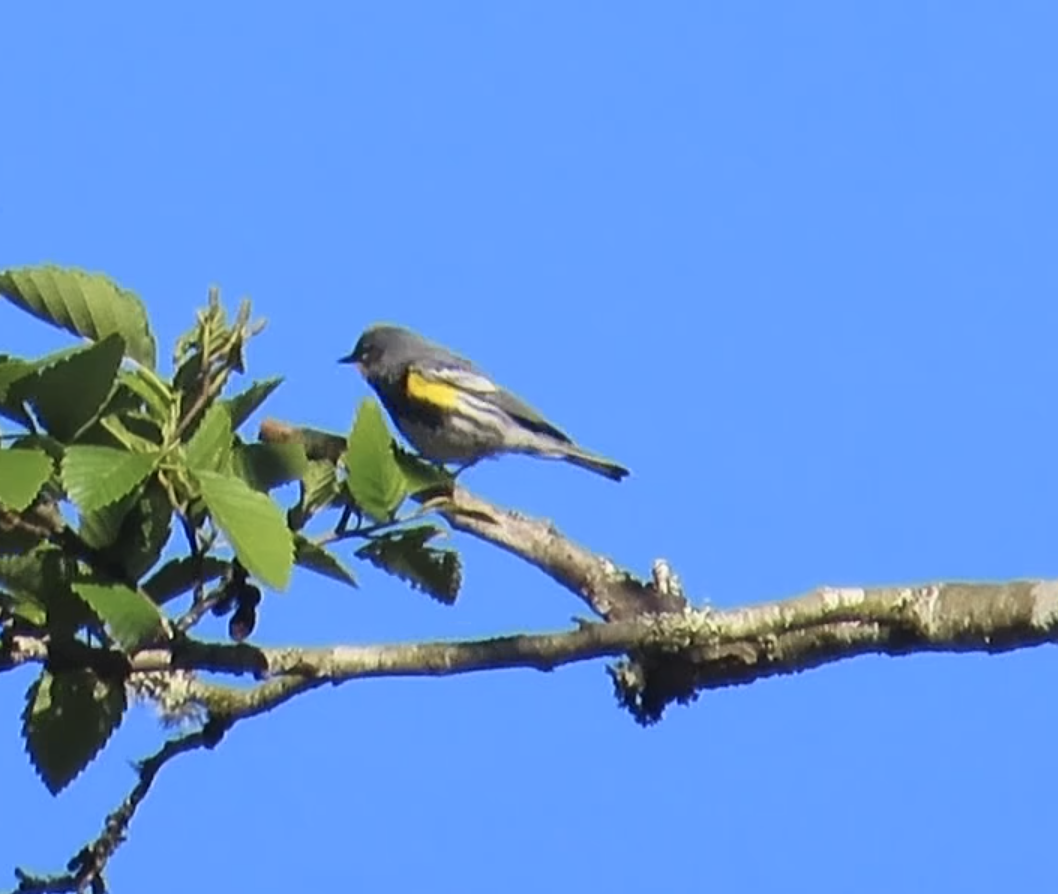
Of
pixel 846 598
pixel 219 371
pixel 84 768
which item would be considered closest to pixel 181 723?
pixel 84 768

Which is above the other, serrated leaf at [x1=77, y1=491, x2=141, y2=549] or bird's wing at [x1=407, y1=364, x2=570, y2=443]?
bird's wing at [x1=407, y1=364, x2=570, y2=443]

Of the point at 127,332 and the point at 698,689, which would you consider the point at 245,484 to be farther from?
the point at 698,689

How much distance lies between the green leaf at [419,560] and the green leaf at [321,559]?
12 centimetres

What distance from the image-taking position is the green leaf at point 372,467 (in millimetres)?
2033

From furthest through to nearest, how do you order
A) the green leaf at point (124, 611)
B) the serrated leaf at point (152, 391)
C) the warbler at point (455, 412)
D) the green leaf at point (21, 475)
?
1. the warbler at point (455, 412)
2. the serrated leaf at point (152, 391)
3. the green leaf at point (124, 611)
4. the green leaf at point (21, 475)

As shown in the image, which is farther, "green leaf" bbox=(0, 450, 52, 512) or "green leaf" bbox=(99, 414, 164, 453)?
"green leaf" bbox=(99, 414, 164, 453)

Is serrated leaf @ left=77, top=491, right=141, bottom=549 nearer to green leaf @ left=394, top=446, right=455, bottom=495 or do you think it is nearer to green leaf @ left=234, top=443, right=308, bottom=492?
green leaf @ left=234, top=443, right=308, bottom=492

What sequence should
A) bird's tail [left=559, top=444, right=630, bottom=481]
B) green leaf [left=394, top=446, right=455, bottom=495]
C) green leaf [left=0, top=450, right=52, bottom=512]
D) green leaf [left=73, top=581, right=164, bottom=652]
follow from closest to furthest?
1. green leaf [left=0, top=450, right=52, bottom=512]
2. green leaf [left=73, top=581, right=164, bottom=652]
3. green leaf [left=394, top=446, right=455, bottom=495]
4. bird's tail [left=559, top=444, right=630, bottom=481]

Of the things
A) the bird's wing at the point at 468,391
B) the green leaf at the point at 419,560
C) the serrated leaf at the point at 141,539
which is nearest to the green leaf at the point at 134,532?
the serrated leaf at the point at 141,539

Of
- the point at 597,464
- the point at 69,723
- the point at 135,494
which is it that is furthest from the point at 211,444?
the point at 597,464

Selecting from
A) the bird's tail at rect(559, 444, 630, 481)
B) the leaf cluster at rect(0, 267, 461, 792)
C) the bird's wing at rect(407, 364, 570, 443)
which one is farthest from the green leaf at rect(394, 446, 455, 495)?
the bird's wing at rect(407, 364, 570, 443)

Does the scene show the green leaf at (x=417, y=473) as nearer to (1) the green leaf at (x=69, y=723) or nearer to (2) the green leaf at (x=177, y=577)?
(2) the green leaf at (x=177, y=577)

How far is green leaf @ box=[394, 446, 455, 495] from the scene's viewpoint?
6.81 feet

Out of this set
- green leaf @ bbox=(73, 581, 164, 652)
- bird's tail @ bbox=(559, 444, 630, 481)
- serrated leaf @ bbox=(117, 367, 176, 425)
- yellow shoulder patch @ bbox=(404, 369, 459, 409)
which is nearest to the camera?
green leaf @ bbox=(73, 581, 164, 652)
